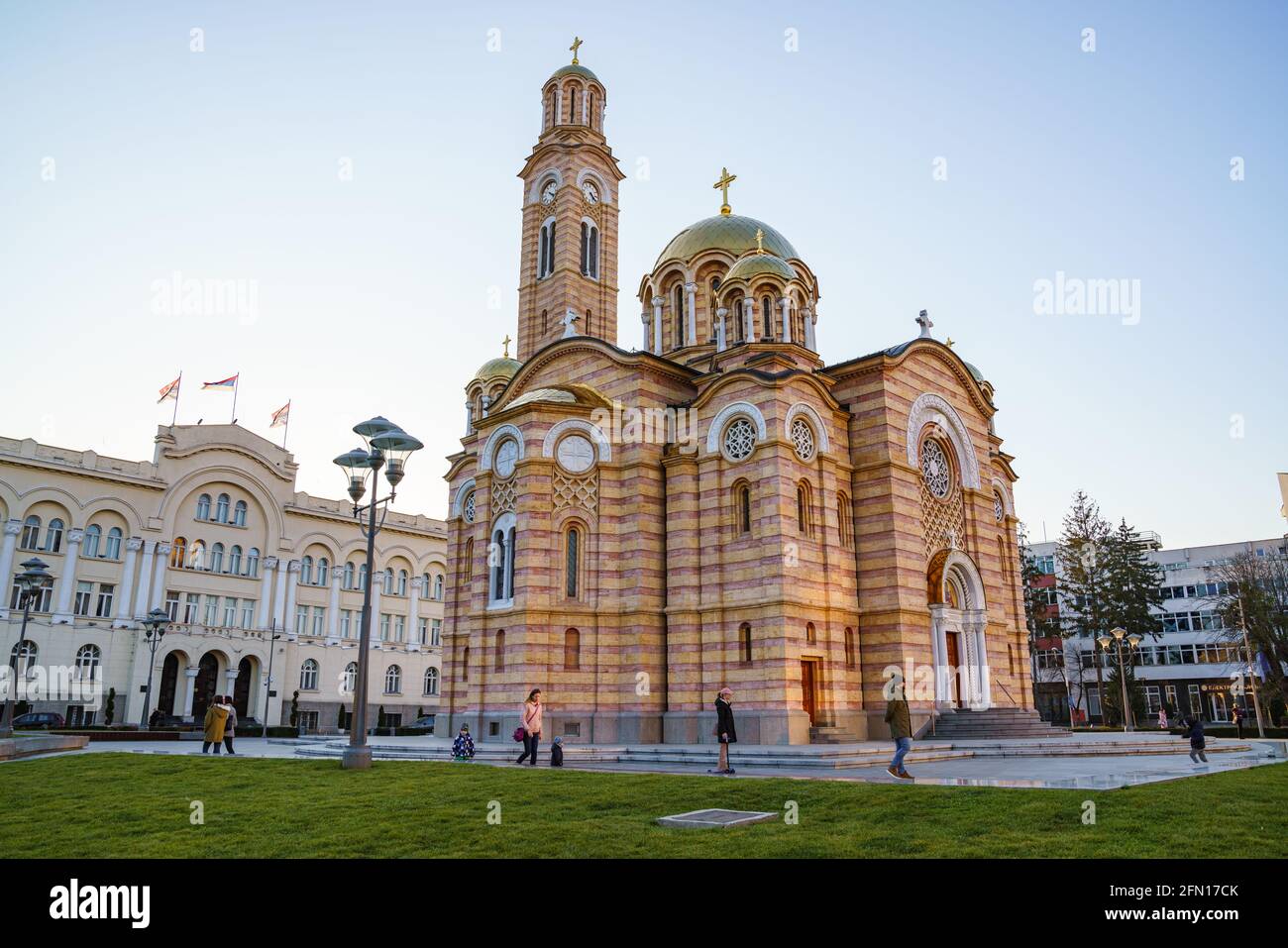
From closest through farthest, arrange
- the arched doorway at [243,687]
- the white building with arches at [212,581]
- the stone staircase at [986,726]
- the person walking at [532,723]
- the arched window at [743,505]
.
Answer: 1. the person walking at [532,723]
2. the arched window at [743,505]
3. the stone staircase at [986,726]
4. the white building with arches at [212,581]
5. the arched doorway at [243,687]

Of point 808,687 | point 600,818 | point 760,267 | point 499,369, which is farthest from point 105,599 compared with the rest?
point 600,818

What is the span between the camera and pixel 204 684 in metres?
43.5

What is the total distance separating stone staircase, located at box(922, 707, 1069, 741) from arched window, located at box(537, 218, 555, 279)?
65.4 ft

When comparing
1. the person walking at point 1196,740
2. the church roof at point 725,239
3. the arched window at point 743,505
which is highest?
the church roof at point 725,239

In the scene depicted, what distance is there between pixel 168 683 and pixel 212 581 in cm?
493

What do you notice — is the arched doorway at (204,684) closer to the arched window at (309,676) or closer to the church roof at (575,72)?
the arched window at (309,676)

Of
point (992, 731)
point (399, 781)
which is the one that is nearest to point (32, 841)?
point (399, 781)

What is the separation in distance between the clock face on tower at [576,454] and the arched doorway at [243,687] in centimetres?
2730

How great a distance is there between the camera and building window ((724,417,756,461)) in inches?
952

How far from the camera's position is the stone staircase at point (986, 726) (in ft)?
80.6

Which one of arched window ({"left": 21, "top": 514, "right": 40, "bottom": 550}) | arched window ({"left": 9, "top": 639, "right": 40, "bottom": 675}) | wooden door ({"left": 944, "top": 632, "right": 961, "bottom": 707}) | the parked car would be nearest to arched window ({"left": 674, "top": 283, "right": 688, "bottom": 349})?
wooden door ({"left": 944, "top": 632, "right": 961, "bottom": 707})

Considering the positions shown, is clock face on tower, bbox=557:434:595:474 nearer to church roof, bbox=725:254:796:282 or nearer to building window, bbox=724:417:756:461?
building window, bbox=724:417:756:461

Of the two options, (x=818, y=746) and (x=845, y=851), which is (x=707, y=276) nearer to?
(x=818, y=746)

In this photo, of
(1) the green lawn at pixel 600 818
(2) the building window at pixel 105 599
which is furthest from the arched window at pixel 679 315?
(2) the building window at pixel 105 599
